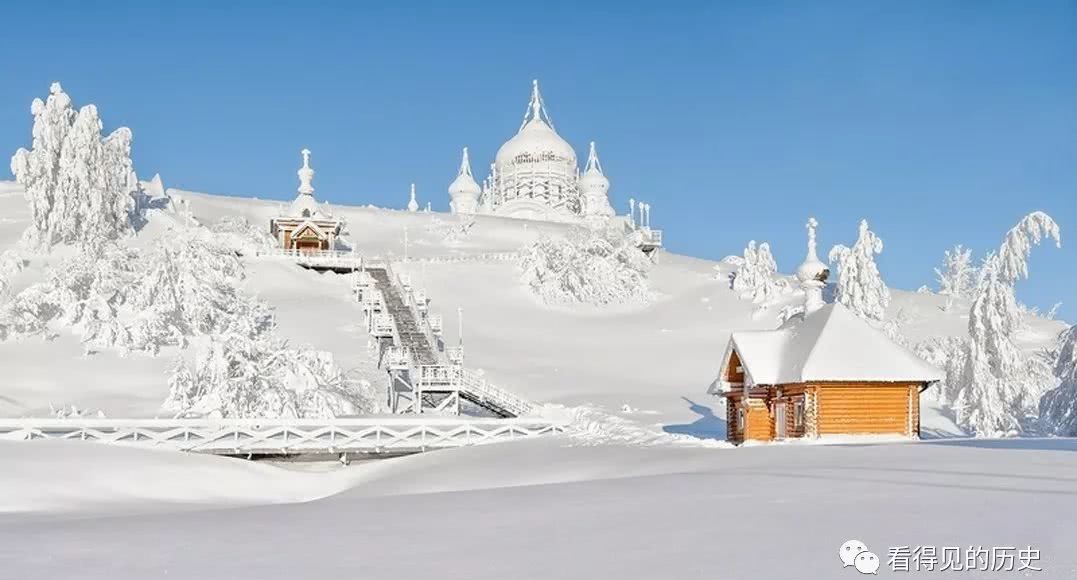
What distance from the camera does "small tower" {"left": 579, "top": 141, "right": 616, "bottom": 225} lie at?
363 feet

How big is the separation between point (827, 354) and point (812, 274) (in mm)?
5629

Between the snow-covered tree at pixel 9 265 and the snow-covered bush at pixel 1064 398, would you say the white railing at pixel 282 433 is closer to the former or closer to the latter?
the snow-covered bush at pixel 1064 398

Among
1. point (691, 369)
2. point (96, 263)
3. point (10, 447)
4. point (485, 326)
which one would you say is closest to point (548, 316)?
point (485, 326)

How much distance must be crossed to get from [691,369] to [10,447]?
36.4 metres

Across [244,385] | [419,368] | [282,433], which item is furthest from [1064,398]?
[244,385]

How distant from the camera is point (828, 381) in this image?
28.4 meters

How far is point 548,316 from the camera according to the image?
66.0 meters

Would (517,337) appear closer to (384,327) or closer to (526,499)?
(384,327)

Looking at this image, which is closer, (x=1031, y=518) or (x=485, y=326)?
(x=1031, y=518)

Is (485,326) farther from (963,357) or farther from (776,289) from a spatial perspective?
(963,357)

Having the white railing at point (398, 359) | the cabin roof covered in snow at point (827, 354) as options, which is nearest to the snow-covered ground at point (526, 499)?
the cabin roof covered in snow at point (827, 354)

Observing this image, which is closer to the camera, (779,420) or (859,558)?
(859,558)

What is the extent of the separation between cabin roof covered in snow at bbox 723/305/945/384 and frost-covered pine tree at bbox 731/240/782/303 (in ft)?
126

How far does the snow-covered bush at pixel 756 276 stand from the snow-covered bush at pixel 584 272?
237 inches
